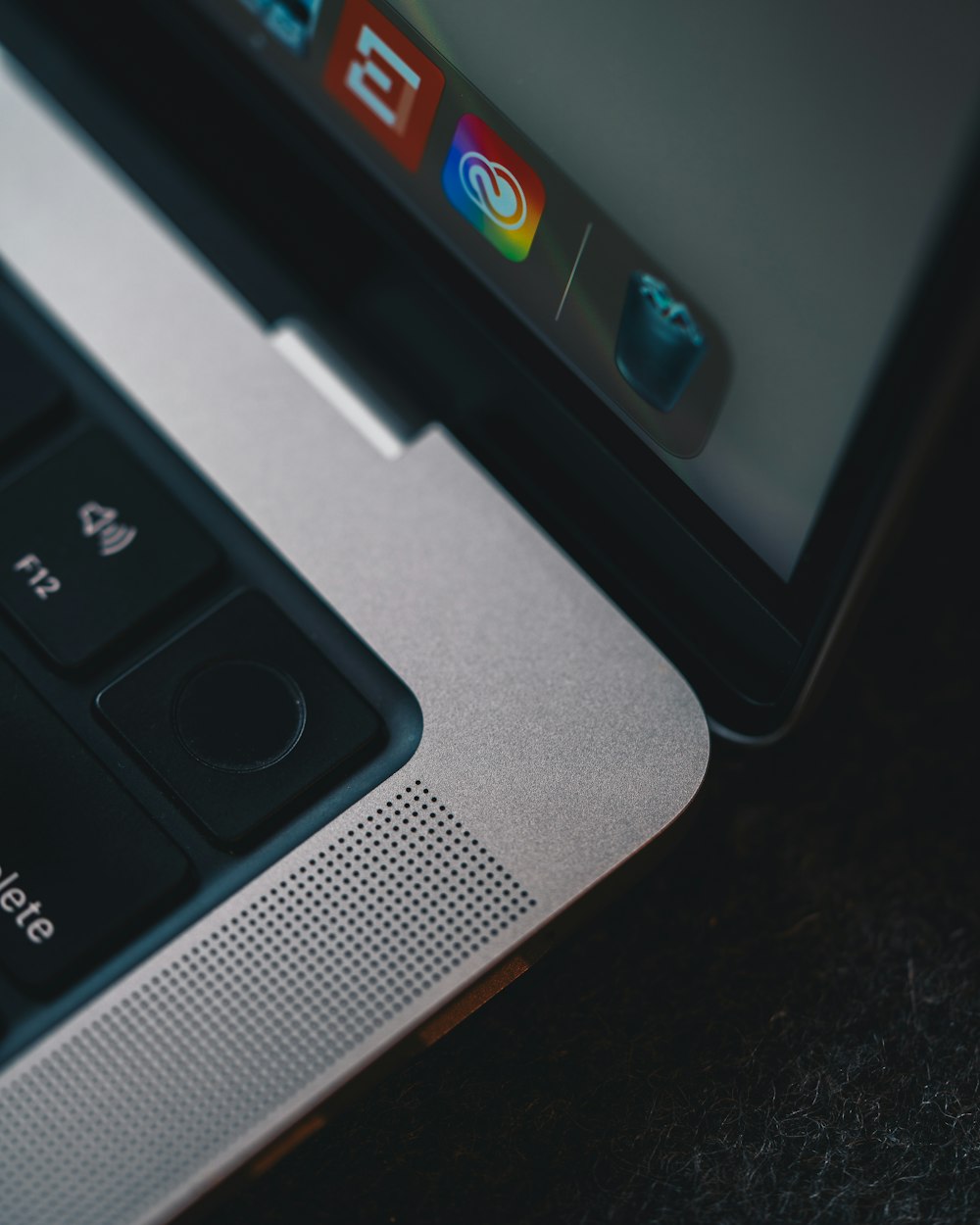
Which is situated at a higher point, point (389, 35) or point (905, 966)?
point (389, 35)

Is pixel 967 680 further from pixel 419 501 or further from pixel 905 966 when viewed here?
pixel 419 501

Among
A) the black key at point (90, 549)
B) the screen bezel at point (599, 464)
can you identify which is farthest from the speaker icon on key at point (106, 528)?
the screen bezel at point (599, 464)

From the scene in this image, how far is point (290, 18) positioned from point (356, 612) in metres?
0.20

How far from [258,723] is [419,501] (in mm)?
96

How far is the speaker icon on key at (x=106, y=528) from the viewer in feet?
1.33

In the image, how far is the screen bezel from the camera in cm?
31

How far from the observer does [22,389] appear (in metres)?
0.43

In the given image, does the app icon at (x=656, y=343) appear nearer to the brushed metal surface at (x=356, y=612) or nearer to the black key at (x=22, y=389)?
the brushed metal surface at (x=356, y=612)

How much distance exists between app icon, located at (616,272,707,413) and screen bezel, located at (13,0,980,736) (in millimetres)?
22

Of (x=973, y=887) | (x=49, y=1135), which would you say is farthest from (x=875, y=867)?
(x=49, y=1135)

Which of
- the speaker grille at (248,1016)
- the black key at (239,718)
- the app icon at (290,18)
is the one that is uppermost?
the app icon at (290,18)

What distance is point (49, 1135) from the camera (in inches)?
13.6

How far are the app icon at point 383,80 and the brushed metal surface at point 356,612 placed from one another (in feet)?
0.29

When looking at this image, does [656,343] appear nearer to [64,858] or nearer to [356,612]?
[356,612]
